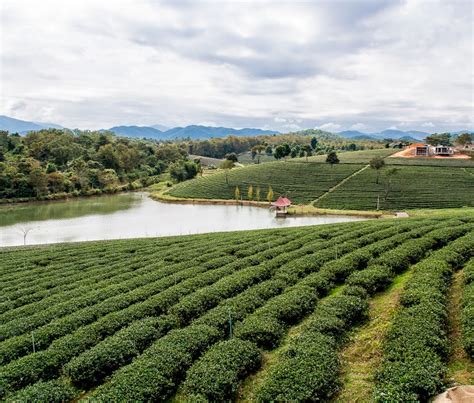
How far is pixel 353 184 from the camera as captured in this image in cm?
6994

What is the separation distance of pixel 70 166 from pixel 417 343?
101 meters

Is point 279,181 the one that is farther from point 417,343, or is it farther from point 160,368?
point 160,368

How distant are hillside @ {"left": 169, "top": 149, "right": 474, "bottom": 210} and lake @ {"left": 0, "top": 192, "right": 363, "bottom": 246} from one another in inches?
344

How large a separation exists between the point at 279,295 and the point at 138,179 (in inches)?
3813

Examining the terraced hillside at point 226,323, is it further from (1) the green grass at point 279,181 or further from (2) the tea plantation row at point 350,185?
(1) the green grass at point 279,181

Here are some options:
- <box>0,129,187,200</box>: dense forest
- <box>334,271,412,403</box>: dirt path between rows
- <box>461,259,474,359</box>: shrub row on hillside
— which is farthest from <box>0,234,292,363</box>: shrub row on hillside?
<box>0,129,187,200</box>: dense forest

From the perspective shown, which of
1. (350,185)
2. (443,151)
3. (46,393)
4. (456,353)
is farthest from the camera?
(443,151)

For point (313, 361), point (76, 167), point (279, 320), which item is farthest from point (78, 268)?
point (76, 167)

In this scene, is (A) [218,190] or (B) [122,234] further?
(A) [218,190]

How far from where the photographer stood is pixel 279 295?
42.2ft

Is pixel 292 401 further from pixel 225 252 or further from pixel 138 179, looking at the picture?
pixel 138 179

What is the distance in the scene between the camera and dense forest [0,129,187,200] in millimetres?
77000

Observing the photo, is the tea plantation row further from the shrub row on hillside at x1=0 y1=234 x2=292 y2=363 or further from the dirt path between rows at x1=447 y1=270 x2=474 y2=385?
the dirt path between rows at x1=447 y1=270 x2=474 y2=385

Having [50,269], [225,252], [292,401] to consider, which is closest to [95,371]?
[292,401]
